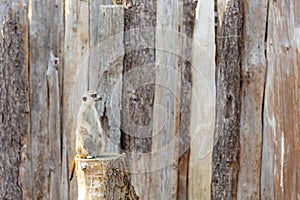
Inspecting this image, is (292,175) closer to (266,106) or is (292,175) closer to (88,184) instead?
(266,106)

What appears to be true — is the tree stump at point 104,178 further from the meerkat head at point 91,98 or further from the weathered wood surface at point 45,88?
the weathered wood surface at point 45,88

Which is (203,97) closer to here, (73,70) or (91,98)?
(73,70)

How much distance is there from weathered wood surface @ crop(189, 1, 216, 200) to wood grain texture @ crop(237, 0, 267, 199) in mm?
237

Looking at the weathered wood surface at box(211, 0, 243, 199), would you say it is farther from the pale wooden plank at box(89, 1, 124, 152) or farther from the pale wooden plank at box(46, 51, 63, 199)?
the pale wooden plank at box(46, 51, 63, 199)

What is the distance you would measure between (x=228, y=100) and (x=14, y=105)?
1.58 metres

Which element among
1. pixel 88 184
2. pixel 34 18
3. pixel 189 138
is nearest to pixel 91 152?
pixel 88 184

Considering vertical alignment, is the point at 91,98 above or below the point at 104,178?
above

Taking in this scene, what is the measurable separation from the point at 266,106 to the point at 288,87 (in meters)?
0.21

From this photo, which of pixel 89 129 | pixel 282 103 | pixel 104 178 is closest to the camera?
pixel 104 178

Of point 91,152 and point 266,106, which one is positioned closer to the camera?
point 91,152

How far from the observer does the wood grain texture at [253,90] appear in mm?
5055

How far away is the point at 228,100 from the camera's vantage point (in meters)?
5.07

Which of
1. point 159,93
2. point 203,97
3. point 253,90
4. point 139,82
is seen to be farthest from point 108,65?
point 253,90

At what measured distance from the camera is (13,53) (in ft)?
17.0
